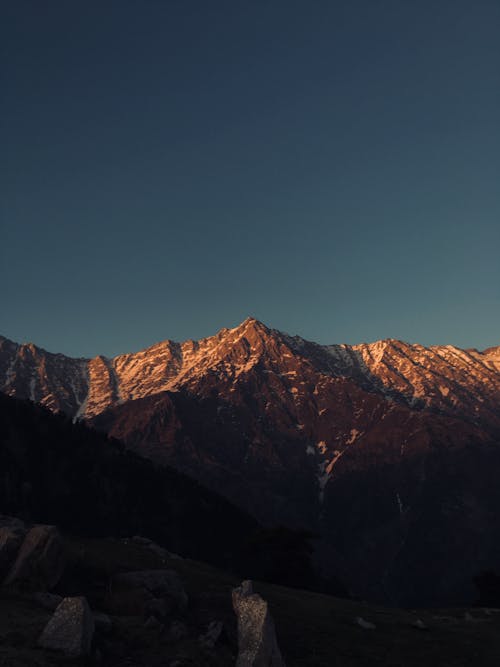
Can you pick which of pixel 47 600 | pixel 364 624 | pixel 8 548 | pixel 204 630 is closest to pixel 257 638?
pixel 204 630

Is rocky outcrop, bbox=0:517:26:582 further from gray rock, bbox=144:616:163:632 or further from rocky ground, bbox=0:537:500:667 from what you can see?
gray rock, bbox=144:616:163:632

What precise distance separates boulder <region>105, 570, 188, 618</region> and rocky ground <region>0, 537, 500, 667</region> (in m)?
0.09

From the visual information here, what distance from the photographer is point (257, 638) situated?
26.9 meters

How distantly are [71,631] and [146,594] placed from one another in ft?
42.2

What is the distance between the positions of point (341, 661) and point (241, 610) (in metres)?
7.98

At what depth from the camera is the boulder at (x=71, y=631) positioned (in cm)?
2706

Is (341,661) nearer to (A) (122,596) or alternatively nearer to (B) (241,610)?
(B) (241,610)

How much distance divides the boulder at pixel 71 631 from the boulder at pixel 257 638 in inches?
304

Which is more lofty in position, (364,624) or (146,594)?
(146,594)

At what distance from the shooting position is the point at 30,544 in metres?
41.7

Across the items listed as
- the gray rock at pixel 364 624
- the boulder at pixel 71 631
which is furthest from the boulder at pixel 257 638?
the gray rock at pixel 364 624

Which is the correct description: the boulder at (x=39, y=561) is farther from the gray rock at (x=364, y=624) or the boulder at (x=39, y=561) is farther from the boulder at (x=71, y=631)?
the gray rock at (x=364, y=624)

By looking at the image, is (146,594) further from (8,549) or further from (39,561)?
(8,549)

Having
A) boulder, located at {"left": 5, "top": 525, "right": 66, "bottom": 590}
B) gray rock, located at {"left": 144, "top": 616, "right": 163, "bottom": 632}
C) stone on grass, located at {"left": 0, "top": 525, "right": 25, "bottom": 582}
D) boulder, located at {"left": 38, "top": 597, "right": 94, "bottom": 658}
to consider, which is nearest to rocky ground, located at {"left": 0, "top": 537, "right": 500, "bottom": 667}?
gray rock, located at {"left": 144, "top": 616, "right": 163, "bottom": 632}
